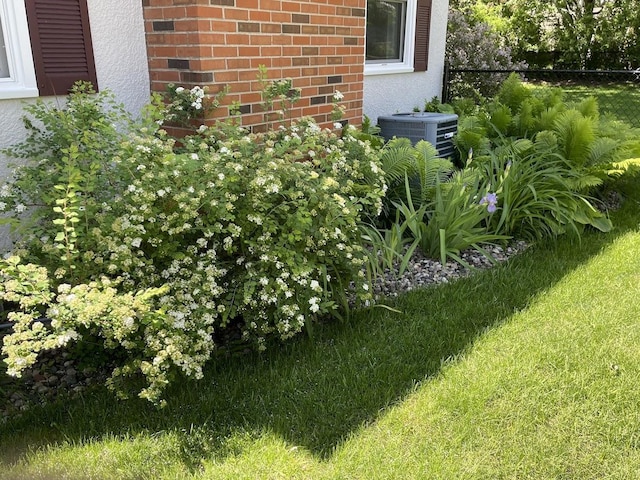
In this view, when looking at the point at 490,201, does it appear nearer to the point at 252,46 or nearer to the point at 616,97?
the point at 252,46

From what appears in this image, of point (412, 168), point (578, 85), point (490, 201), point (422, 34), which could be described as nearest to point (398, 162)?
→ point (412, 168)

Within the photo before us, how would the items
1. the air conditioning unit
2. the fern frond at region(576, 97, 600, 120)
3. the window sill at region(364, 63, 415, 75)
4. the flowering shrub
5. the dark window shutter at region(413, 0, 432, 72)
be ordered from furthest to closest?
the dark window shutter at region(413, 0, 432, 72), the window sill at region(364, 63, 415, 75), the fern frond at region(576, 97, 600, 120), the air conditioning unit, the flowering shrub

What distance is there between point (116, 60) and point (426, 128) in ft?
8.90

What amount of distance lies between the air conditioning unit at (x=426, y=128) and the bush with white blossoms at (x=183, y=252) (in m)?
2.39

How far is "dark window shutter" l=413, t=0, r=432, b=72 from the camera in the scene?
20.2ft

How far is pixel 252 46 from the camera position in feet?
11.9

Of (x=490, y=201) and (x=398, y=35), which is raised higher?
(x=398, y=35)

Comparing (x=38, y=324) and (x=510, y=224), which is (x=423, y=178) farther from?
(x=38, y=324)

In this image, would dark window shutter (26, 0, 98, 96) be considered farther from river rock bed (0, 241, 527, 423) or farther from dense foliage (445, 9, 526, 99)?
dense foliage (445, 9, 526, 99)

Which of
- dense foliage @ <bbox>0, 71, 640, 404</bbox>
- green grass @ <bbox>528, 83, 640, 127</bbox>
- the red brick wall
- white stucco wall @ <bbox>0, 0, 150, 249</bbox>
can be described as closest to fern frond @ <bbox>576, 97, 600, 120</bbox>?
the red brick wall

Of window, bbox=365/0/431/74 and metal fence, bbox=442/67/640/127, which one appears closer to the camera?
window, bbox=365/0/431/74

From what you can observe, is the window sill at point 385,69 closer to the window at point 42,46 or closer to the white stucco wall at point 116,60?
the white stucco wall at point 116,60

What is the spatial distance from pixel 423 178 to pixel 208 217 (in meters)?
2.19

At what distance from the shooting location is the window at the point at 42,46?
3.05 meters
